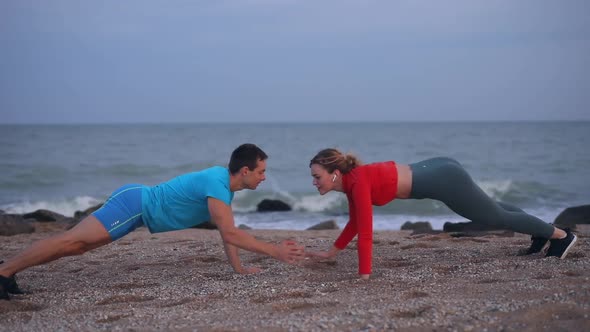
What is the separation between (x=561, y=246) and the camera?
18.9ft

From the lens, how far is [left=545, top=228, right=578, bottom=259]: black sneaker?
18.8ft

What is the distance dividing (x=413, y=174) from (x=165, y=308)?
2445 mm

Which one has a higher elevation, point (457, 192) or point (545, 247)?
point (457, 192)

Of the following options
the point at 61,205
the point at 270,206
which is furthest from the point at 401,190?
the point at 61,205

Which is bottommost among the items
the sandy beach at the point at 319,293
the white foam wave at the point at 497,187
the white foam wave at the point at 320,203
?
the white foam wave at the point at 320,203

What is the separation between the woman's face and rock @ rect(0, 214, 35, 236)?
736cm

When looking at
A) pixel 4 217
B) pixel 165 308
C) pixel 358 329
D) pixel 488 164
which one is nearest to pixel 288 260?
pixel 165 308

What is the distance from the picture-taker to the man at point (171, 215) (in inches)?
200

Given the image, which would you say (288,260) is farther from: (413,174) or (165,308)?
(413,174)

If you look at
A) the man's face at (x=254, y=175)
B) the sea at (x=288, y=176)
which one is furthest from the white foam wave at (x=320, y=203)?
the man's face at (x=254, y=175)

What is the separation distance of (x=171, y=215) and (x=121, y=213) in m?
0.42

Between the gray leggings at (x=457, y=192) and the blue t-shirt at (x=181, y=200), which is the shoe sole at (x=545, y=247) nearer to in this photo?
the gray leggings at (x=457, y=192)

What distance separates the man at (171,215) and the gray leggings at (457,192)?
4.29 ft

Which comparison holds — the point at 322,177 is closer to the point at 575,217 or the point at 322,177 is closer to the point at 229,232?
the point at 229,232
